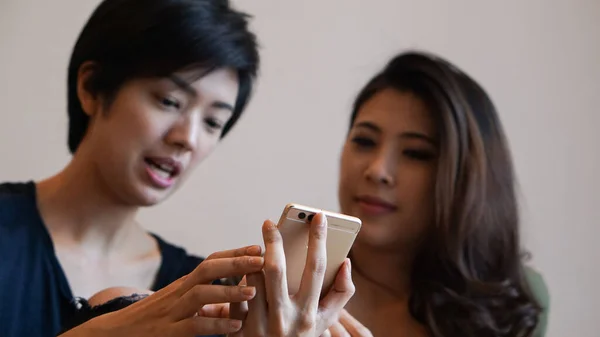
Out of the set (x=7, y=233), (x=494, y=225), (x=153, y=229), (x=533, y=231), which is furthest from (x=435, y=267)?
(x=7, y=233)

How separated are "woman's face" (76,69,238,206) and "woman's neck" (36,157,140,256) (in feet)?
0.04

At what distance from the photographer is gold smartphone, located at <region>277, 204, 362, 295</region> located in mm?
465

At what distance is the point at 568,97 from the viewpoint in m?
0.93

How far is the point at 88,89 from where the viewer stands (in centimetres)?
69

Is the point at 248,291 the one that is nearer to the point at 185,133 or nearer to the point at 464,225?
the point at 185,133

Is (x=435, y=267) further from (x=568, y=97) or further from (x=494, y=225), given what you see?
(x=568, y=97)

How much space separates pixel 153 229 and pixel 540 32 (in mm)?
633

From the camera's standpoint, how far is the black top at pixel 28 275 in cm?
61

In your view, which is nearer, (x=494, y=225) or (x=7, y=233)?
(x=7, y=233)

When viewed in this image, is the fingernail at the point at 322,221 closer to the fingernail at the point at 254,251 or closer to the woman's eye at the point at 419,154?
the fingernail at the point at 254,251

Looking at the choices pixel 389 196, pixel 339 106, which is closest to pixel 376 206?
pixel 389 196

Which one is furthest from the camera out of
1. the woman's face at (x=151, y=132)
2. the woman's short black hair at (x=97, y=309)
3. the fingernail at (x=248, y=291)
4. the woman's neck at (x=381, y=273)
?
the woman's neck at (x=381, y=273)

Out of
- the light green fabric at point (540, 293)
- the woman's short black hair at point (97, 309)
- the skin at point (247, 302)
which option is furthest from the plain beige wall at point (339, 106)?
the skin at point (247, 302)

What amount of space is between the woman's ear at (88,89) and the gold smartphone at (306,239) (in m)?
0.32
